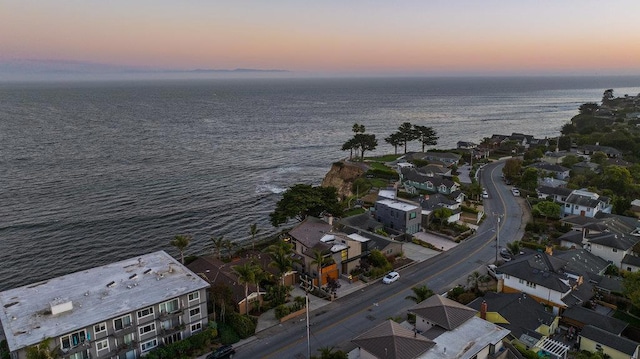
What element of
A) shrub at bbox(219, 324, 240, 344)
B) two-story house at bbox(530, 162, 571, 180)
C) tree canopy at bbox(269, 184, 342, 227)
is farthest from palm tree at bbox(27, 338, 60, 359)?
two-story house at bbox(530, 162, 571, 180)

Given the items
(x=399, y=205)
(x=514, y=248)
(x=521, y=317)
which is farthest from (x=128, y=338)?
(x=514, y=248)

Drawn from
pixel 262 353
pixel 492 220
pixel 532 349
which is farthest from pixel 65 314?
pixel 492 220

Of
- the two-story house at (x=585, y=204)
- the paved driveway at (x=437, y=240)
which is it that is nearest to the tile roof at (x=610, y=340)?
the paved driveway at (x=437, y=240)

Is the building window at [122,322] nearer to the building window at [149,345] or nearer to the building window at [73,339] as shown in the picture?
the building window at [73,339]

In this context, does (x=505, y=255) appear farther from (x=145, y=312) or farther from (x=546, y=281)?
(x=145, y=312)

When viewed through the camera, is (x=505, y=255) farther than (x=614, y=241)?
Yes

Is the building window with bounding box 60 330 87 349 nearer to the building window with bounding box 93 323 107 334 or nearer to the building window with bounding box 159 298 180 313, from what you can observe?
the building window with bounding box 93 323 107 334
